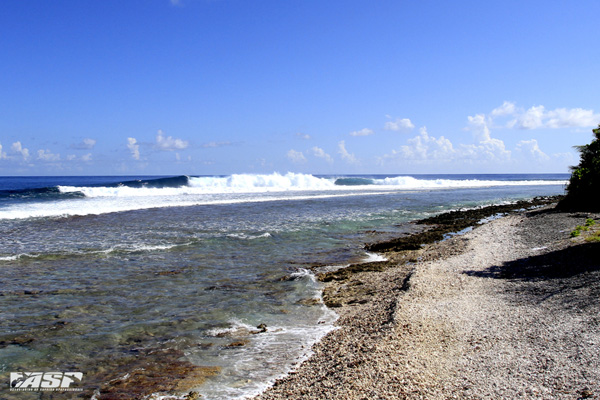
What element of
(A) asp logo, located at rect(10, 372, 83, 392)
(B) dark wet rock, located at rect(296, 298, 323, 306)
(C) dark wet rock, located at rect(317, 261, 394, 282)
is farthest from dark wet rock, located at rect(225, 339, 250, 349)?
(C) dark wet rock, located at rect(317, 261, 394, 282)

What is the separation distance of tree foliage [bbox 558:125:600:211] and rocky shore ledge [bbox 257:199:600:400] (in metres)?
8.30

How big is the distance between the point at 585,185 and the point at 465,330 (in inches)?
697

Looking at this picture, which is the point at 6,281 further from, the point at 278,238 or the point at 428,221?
the point at 428,221

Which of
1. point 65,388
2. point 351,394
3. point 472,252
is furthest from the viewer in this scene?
point 472,252

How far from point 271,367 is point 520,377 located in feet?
10.6

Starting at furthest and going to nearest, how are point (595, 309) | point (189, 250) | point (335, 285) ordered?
point (189, 250) → point (335, 285) → point (595, 309)

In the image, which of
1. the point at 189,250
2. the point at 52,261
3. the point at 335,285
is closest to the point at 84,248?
the point at 52,261

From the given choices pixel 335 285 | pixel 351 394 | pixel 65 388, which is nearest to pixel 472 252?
pixel 335 285

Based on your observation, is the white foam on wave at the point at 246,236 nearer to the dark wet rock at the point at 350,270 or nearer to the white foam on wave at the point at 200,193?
the dark wet rock at the point at 350,270

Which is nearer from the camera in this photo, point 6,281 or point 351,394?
point 351,394

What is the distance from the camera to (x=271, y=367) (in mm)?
5738

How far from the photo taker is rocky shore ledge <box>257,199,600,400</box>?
14.9 feet

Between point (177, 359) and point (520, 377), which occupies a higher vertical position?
point (520, 377)

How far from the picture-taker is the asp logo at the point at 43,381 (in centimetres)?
519
